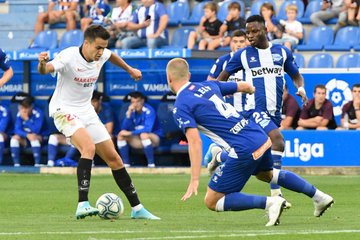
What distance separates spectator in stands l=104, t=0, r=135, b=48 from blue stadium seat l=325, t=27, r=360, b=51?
4.25 metres

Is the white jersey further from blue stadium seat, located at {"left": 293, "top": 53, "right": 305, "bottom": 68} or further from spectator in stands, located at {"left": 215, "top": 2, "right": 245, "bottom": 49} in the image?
blue stadium seat, located at {"left": 293, "top": 53, "right": 305, "bottom": 68}

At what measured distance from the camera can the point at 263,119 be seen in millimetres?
13039

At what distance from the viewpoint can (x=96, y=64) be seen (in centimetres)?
1204

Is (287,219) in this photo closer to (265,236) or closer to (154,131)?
(265,236)

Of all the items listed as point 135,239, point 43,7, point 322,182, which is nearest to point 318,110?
point 322,182

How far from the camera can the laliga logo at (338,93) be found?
2075cm

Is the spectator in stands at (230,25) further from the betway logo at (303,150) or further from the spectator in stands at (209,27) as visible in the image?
the betway logo at (303,150)

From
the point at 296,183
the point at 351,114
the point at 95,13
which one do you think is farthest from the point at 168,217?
the point at 95,13

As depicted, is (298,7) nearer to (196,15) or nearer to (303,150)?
(196,15)

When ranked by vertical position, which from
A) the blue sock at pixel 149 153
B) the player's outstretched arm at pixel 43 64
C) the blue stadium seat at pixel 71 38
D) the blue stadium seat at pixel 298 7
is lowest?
the blue sock at pixel 149 153

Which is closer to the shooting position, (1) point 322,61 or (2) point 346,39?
(1) point 322,61

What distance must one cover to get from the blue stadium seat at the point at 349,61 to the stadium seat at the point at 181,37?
3411 millimetres

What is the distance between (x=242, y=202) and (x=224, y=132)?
0.67 metres

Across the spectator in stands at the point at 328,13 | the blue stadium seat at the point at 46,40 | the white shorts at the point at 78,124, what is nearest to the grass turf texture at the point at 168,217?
the white shorts at the point at 78,124
